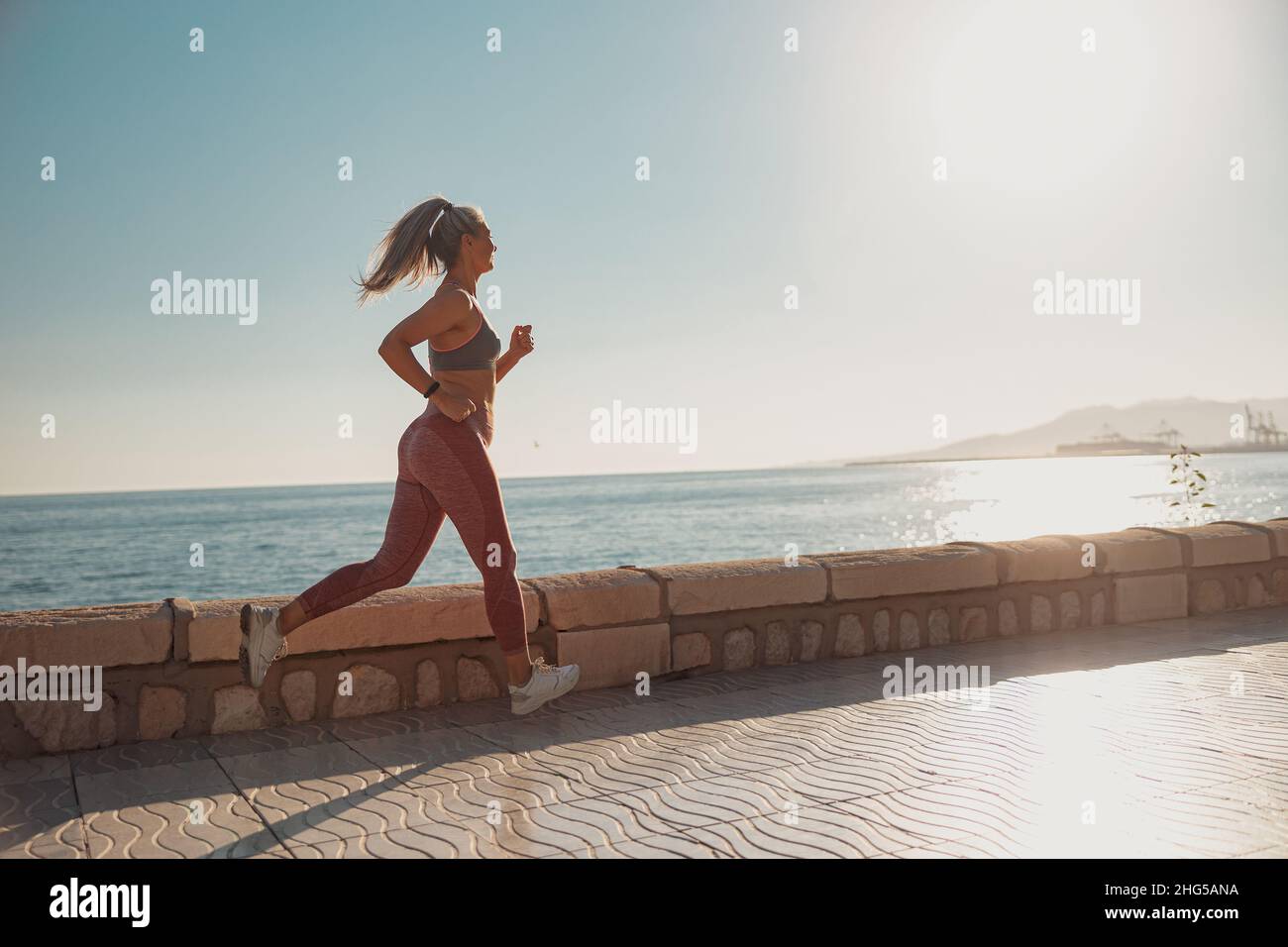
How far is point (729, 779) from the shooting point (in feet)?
12.2

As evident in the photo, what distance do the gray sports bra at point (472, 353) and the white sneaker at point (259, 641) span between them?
1.20 m

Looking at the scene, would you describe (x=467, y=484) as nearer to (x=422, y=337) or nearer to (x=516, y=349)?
(x=422, y=337)

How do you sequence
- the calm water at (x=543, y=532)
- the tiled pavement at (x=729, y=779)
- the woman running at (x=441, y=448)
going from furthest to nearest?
1. the calm water at (x=543, y=532)
2. the woman running at (x=441, y=448)
3. the tiled pavement at (x=729, y=779)

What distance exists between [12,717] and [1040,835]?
3841 mm

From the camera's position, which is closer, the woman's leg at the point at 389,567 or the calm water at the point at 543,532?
the woman's leg at the point at 389,567

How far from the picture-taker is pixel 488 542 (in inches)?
167

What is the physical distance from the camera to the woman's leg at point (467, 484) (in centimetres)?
420

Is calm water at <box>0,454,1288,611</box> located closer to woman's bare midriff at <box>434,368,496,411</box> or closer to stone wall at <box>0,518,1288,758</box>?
stone wall at <box>0,518,1288,758</box>

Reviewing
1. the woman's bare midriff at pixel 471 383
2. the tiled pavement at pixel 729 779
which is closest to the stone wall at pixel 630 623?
the tiled pavement at pixel 729 779

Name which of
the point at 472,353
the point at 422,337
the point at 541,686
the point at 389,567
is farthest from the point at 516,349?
the point at 541,686

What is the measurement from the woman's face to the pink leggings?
0.62m

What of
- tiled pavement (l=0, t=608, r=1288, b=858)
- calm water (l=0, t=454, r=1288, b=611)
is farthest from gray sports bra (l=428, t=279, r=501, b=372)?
calm water (l=0, t=454, r=1288, b=611)

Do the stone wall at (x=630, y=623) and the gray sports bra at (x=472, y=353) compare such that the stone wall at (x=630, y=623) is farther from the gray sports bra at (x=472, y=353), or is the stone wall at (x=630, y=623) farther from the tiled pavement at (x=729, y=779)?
the gray sports bra at (x=472, y=353)
